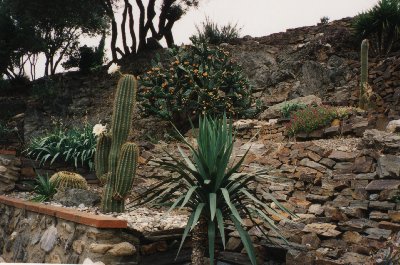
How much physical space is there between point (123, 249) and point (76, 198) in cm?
196

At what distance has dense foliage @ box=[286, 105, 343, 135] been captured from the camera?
8180 mm

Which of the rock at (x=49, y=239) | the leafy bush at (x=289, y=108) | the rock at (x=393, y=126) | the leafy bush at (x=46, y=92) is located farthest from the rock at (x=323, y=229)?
the leafy bush at (x=46, y=92)

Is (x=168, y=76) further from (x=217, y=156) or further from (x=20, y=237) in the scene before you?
(x=217, y=156)

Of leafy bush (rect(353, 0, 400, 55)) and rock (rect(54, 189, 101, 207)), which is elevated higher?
leafy bush (rect(353, 0, 400, 55))

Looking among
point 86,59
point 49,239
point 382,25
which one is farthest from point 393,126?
point 86,59

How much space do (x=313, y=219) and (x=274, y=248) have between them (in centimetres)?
85

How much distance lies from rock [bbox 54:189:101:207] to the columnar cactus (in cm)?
45

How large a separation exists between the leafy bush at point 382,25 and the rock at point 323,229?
29.0 feet

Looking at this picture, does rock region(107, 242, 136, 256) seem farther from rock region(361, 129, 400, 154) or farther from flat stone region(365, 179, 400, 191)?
rock region(361, 129, 400, 154)

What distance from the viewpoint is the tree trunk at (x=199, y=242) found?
4035 millimetres

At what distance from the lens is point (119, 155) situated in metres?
5.35

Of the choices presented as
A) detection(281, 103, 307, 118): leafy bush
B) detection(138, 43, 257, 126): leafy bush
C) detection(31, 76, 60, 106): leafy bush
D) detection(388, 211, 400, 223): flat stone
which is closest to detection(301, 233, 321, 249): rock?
detection(388, 211, 400, 223): flat stone

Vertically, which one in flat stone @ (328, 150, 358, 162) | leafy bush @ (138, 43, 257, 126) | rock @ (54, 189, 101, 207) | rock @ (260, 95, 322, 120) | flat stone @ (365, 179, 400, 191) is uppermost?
leafy bush @ (138, 43, 257, 126)

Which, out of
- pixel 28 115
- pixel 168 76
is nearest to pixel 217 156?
pixel 168 76
